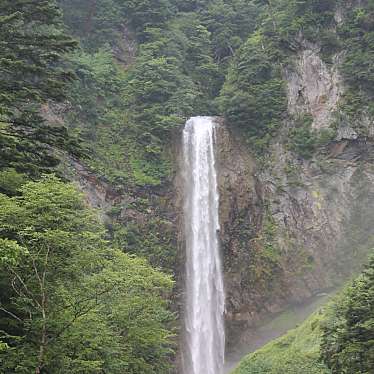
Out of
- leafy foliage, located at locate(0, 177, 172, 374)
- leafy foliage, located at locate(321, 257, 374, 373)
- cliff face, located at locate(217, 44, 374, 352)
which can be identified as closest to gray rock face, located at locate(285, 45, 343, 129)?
cliff face, located at locate(217, 44, 374, 352)

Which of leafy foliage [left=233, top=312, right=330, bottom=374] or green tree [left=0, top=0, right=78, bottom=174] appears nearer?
green tree [left=0, top=0, right=78, bottom=174]

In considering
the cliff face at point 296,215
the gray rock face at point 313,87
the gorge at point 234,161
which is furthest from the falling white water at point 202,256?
the gray rock face at point 313,87

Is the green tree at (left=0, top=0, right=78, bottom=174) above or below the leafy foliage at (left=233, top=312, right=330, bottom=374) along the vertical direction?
above

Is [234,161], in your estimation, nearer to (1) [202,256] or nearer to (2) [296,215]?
(2) [296,215]

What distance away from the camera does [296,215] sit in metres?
26.1

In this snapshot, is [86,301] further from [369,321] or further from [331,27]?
[331,27]

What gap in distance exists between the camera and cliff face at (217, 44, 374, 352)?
24516 millimetres

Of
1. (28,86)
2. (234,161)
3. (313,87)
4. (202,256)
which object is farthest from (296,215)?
(28,86)

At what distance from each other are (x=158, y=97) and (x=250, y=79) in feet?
19.1

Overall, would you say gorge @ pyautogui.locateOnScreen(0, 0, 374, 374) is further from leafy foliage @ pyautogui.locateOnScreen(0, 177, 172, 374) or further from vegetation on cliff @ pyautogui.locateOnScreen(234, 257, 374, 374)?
leafy foliage @ pyautogui.locateOnScreen(0, 177, 172, 374)

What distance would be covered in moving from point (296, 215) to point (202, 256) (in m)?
6.00

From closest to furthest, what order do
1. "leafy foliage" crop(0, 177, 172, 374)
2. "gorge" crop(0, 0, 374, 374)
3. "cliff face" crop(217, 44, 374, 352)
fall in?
"leafy foliage" crop(0, 177, 172, 374), "gorge" crop(0, 0, 374, 374), "cliff face" crop(217, 44, 374, 352)

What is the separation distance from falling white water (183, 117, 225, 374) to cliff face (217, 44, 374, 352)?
0.63 meters

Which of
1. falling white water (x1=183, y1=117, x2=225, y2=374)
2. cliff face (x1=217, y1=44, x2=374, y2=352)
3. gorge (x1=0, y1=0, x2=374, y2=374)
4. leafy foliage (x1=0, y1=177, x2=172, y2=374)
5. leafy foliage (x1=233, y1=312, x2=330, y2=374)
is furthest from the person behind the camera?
cliff face (x1=217, y1=44, x2=374, y2=352)
